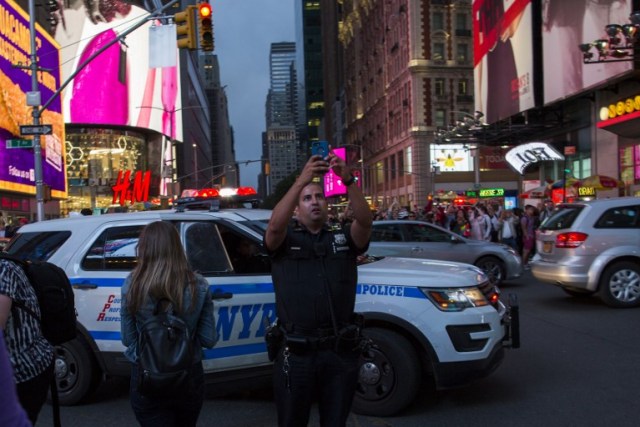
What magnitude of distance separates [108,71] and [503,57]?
39384 mm

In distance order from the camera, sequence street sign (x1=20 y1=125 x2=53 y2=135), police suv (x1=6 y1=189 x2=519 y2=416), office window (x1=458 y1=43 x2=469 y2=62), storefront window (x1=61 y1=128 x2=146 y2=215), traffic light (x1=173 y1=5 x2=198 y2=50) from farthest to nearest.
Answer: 1. storefront window (x1=61 y1=128 x2=146 y2=215)
2. office window (x1=458 y1=43 x2=469 y2=62)
3. street sign (x1=20 y1=125 x2=53 y2=135)
4. traffic light (x1=173 y1=5 x2=198 y2=50)
5. police suv (x1=6 y1=189 x2=519 y2=416)

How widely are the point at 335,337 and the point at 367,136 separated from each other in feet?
262

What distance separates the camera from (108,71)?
59188mm

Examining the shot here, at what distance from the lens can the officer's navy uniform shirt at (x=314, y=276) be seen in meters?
3.30

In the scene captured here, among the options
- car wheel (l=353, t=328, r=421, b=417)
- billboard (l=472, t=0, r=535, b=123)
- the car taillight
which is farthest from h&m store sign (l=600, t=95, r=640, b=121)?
car wheel (l=353, t=328, r=421, b=417)

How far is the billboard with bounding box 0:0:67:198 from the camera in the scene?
3516 centimetres

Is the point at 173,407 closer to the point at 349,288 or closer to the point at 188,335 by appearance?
the point at 188,335

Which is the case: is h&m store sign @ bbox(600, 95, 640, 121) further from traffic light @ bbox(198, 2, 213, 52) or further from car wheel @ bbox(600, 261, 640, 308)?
traffic light @ bbox(198, 2, 213, 52)

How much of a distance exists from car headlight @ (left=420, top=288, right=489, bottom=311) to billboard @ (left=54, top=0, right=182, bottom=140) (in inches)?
1988

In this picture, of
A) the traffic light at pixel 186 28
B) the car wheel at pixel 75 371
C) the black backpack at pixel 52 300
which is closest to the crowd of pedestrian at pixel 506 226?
the traffic light at pixel 186 28

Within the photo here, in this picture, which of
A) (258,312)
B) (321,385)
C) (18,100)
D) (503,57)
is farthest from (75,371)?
(18,100)

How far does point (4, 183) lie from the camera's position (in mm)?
35156

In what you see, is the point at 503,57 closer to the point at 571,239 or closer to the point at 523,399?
the point at 571,239

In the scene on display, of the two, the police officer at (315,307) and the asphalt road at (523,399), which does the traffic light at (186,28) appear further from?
the police officer at (315,307)
